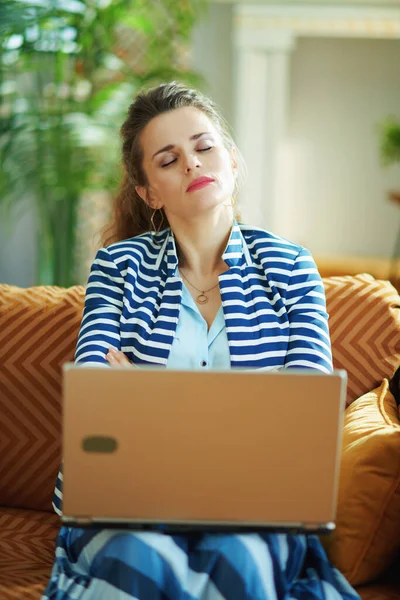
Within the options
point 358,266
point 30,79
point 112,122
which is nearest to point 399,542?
point 112,122

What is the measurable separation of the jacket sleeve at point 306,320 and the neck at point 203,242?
0.17 meters

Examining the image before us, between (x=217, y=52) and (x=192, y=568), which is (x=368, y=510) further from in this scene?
(x=217, y=52)

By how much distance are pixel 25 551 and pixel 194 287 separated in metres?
0.62

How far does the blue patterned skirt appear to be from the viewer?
3.92ft

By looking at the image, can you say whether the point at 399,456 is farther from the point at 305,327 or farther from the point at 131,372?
the point at 131,372

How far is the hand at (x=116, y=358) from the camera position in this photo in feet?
5.08

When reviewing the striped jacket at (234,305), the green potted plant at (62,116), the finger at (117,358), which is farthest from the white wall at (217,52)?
the finger at (117,358)

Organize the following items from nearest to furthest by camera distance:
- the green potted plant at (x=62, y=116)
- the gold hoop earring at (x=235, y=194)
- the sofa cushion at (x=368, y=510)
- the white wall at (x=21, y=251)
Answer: the sofa cushion at (x=368, y=510) < the gold hoop earring at (x=235, y=194) < the green potted plant at (x=62, y=116) < the white wall at (x=21, y=251)

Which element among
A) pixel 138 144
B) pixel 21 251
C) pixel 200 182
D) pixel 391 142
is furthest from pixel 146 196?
pixel 391 142

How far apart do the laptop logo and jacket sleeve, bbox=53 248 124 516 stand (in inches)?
15.5

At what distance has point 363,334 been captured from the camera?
175cm

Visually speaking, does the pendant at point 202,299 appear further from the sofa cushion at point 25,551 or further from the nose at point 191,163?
the sofa cushion at point 25,551

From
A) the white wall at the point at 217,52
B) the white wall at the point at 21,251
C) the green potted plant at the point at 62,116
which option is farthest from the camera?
the white wall at the point at 217,52

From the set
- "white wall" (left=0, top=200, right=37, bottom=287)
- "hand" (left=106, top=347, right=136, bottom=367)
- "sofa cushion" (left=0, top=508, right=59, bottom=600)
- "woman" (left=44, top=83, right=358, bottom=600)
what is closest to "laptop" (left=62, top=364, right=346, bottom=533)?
"woman" (left=44, top=83, right=358, bottom=600)
